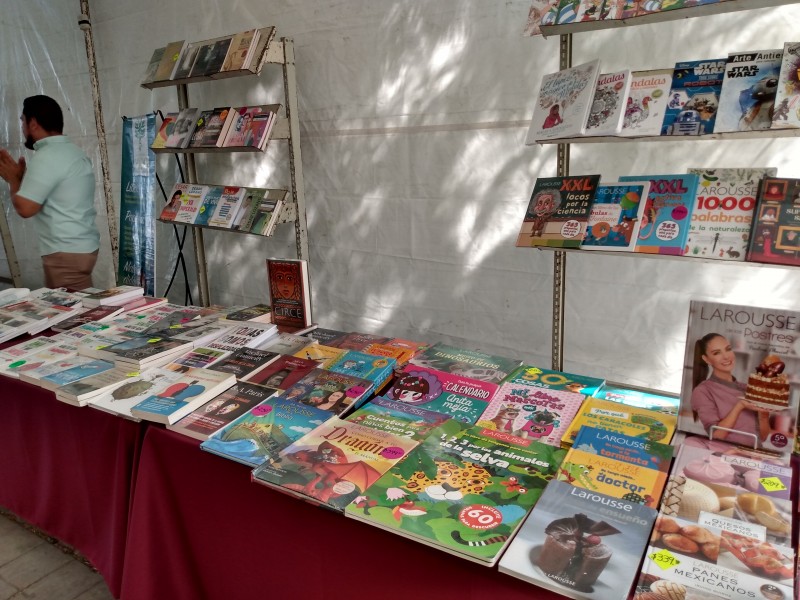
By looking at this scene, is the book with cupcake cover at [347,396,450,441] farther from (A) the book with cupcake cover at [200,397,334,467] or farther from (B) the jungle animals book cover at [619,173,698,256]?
(B) the jungle animals book cover at [619,173,698,256]

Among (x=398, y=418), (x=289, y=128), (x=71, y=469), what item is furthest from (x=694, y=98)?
(x=71, y=469)

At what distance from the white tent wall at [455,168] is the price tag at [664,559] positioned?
1404 millimetres

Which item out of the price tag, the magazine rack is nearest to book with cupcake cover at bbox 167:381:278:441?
the price tag

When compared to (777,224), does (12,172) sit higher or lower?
higher

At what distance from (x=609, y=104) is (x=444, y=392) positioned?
0.92 meters

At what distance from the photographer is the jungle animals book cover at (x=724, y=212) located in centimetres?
139

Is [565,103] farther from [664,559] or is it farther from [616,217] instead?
[664,559]

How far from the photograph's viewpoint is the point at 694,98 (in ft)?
4.73

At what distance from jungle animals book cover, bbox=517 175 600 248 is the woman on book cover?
Result: 476mm

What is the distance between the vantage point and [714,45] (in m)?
1.87

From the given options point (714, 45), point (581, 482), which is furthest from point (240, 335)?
point (714, 45)

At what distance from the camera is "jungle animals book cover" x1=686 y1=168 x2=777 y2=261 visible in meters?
1.39

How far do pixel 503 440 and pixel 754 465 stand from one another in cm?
51

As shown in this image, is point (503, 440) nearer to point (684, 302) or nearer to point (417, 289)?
point (684, 302)
